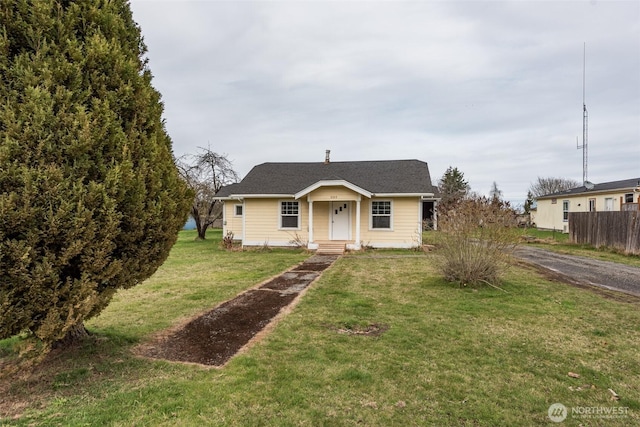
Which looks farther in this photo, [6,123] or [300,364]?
[300,364]

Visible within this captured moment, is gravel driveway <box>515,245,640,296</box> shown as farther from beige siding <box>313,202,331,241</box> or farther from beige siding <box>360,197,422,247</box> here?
beige siding <box>313,202,331,241</box>

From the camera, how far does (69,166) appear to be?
299cm

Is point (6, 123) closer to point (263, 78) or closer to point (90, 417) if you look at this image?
point (90, 417)

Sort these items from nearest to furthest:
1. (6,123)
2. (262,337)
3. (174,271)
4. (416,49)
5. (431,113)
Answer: (6,123)
(262,337)
(174,271)
(416,49)
(431,113)

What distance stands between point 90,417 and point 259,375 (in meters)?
1.44

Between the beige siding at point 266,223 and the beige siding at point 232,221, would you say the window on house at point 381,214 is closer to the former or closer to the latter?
the beige siding at point 266,223

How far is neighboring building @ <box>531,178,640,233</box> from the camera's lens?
65.5ft

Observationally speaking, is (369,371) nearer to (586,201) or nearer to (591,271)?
(591,271)

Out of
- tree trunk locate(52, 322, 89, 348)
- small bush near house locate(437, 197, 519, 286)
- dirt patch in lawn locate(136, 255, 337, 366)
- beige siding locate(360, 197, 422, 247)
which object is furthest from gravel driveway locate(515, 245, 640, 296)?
tree trunk locate(52, 322, 89, 348)

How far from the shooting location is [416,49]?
1313cm

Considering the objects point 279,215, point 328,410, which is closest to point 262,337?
point 328,410

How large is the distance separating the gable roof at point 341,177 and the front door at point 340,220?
49.9 inches

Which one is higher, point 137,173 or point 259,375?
point 137,173
